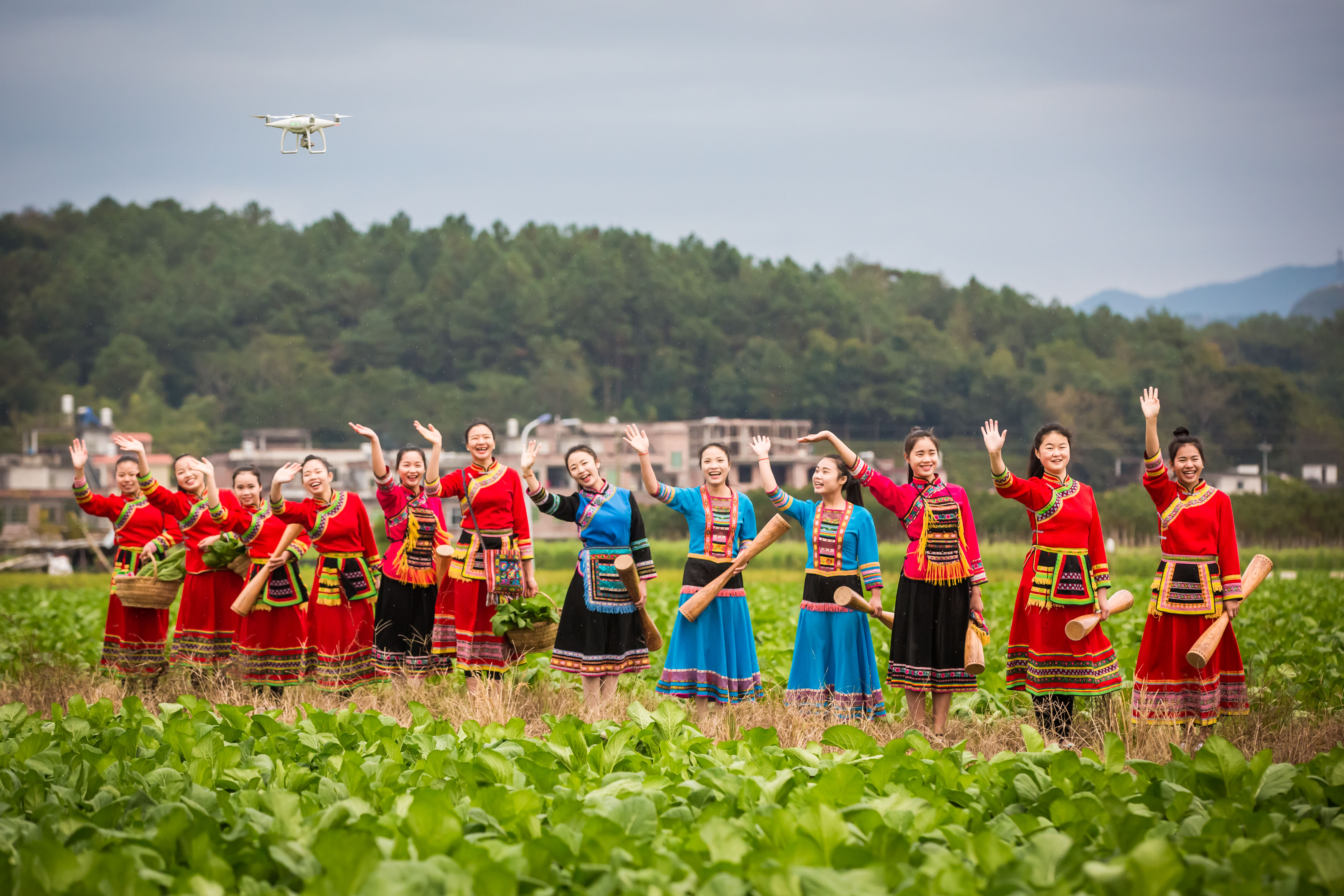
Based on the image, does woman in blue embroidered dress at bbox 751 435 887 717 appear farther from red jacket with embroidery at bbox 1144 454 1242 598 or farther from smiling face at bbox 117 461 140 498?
smiling face at bbox 117 461 140 498

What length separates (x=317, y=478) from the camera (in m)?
9.04

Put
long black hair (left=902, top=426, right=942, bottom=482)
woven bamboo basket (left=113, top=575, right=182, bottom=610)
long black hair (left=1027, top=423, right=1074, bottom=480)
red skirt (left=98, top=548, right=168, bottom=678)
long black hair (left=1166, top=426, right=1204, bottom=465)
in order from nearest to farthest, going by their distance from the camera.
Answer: long black hair (left=1166, top=426, right=1204, bottom=465) → long black hair (left=1027, top=423, right=1074, bottom=480) → long black hair (left=902, top=426, right=942, bottom=482) → woven bamboo basket (left=113, top=575, right=182, bottom=610) → red skirt (left=98, top=548, right=168, bottom=678)

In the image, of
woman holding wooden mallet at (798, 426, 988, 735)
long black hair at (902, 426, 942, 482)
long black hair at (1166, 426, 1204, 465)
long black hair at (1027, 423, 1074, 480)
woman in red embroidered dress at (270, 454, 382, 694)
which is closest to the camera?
long black hair at (1166, 426, 1204, 465)

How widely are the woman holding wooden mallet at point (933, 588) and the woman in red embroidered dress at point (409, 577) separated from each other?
3381 millimetres

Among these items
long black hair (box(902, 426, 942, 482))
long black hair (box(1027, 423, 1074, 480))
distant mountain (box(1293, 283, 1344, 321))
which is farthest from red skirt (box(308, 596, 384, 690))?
distant mountain (box(1293, 283, 1344, 321))

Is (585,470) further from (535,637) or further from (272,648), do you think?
(272,648)

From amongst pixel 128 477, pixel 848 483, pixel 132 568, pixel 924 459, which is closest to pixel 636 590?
pixel 848 483

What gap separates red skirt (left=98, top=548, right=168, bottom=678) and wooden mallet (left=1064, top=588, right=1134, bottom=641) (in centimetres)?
719

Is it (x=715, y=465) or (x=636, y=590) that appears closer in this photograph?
(x=636, y=590)

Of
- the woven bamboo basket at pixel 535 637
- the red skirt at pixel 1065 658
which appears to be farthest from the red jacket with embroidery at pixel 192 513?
the red skirt at pixel 1065 658

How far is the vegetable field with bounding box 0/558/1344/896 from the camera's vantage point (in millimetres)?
4031

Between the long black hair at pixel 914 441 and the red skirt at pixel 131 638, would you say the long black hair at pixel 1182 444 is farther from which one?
the red skirt at pixel 131 638

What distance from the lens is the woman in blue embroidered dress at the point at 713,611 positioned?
27.0 feet

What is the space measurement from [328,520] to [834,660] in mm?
4142
